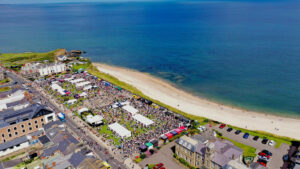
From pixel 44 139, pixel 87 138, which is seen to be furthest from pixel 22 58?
pixel 87 138

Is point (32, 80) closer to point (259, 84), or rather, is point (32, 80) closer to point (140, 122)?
point (140, 122)

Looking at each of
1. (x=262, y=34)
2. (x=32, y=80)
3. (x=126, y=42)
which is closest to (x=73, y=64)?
(x=32, y=80)

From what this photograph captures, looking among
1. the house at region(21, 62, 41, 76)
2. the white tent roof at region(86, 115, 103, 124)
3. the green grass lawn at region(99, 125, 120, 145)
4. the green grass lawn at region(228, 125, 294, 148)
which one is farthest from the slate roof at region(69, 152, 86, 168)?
the house at region(21, 62, 41, 76)

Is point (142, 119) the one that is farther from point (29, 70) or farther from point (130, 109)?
Result: point (29, 70)

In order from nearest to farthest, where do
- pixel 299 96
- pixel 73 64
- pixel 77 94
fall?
pixel 77 94, pixel 299 96, pixel 73 64

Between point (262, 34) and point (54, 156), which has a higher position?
point (262, 34)
